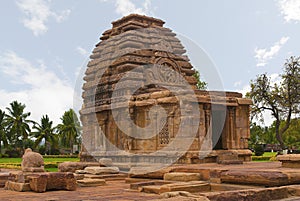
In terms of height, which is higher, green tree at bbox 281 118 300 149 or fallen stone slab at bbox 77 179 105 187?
green tree at bbox 281 118 300 149

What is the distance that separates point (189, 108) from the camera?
45.6 ft

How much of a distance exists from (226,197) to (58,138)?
45895 mm

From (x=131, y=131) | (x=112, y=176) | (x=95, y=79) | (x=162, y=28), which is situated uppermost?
(x=162, y=28)

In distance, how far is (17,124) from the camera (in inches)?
1833

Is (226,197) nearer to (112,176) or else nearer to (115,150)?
(112,176)

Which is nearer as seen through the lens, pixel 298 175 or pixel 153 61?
pixel 298 175

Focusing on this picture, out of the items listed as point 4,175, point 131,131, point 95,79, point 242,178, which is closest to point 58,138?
point 95,79

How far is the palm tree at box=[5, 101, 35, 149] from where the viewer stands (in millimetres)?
46250

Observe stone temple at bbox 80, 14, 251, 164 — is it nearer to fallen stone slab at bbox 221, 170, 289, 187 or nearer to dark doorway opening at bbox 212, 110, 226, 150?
dark doorway opening at bbox 212, 110, 226, 150

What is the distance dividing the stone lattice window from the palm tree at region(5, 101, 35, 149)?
35.1 meters

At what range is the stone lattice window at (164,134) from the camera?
47.7ft

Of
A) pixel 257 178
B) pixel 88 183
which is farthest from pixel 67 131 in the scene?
pixel 257 178

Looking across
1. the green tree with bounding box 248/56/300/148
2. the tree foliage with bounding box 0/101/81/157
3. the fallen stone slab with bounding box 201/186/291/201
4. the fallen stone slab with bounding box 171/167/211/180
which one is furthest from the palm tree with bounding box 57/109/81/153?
the fallen stone slab with bounding box 201/186/291/201

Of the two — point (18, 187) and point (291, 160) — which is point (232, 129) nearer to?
point (291, 160)
